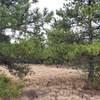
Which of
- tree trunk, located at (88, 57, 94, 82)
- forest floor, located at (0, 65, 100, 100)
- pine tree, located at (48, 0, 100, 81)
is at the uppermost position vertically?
pine tree, located at (48, 0, 100, 81)

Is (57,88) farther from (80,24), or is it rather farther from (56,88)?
(80,24)

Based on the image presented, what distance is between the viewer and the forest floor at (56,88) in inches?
534

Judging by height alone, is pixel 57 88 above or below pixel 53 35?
below

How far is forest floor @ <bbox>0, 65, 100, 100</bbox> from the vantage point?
44.5 ft

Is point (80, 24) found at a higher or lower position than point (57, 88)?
higher

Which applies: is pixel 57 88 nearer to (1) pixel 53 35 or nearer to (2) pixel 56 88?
(2) pixel 56 88

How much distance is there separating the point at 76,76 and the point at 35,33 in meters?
4.74

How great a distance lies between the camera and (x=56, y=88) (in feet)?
46.8

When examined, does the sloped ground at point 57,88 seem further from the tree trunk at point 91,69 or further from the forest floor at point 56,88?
the tree trunk at point 91,69

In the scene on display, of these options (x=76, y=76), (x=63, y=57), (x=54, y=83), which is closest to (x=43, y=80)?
(x=54, y=83)

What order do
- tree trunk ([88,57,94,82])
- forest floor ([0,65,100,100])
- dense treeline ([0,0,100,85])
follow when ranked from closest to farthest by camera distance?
dense treeline ([0,0,100,85]), forest floor ([0,65,100,100]), tree trunk ([88,57,94,82])

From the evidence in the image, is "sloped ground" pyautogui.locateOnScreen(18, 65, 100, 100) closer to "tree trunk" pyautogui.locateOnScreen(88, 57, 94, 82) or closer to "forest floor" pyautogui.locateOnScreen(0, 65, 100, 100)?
"forest floor" pyautogui.locateOnScreen(0, 65, 100, 100)

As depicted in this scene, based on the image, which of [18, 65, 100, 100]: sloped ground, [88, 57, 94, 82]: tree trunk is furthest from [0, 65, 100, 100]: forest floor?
[88, 57, 94, 82]: tree trunk

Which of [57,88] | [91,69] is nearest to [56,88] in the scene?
[57,88]
